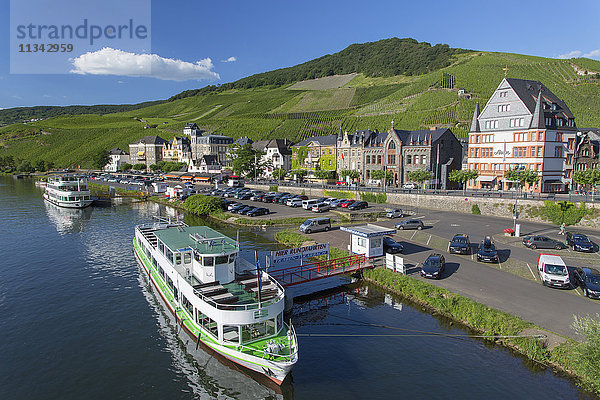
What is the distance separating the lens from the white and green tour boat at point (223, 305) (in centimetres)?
2209

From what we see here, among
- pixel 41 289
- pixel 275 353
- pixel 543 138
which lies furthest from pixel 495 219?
pixel 41 289

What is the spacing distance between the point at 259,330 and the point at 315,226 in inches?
1247

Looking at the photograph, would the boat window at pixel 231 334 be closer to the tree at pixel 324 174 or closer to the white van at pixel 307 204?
the white van at pixel 307 204

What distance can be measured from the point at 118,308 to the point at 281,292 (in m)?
15.6

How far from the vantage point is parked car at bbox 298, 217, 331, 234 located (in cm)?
5434

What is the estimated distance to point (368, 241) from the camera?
39531mm

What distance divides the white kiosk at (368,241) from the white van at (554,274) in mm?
13993

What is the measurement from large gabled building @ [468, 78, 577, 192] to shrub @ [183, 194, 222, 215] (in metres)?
56.1

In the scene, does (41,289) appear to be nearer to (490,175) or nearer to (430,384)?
(430,384)

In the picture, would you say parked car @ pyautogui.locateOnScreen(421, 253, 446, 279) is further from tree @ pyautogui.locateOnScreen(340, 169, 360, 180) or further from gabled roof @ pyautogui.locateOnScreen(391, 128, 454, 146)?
tree @ pyautogui.locateOnScreen(340, 169, 360, 180)

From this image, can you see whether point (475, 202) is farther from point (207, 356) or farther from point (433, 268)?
point (207, 356)

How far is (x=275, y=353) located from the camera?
21.2 metres

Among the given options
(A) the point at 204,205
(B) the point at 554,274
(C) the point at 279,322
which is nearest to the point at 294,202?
(A) the point at 204,205

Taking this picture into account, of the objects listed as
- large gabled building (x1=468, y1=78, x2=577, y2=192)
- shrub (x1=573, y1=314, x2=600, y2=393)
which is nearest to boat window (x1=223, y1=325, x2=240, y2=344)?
shrub (x1=573, y1=314, x2=600, y2=393)
